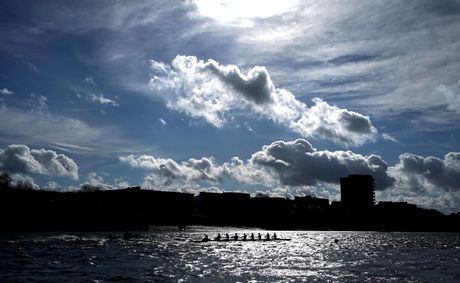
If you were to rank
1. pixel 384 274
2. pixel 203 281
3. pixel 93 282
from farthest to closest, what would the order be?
pixel 384 274
pixel 203 281
pixel 93 282

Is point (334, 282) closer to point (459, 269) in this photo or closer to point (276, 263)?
point (276, 263)

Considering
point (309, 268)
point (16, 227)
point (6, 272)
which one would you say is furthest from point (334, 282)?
point (16, 227)

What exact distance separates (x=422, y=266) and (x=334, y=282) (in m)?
29.1

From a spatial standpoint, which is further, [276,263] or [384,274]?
[276,263]

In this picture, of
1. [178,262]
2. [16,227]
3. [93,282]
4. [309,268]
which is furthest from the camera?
[16,227]

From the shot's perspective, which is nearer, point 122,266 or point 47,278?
point 47,278

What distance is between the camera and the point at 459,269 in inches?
2857

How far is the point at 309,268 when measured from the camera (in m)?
67.4

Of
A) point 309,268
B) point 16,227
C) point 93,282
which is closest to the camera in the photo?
point 93,282

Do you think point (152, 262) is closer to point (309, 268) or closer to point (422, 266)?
point (309, 268)

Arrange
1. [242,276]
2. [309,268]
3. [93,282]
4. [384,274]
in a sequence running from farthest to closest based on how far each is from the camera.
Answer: [309,268]
[384,274]
[242,276]
[93,282]

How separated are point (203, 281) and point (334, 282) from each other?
525 inches

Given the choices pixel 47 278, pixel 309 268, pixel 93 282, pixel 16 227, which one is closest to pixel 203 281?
pixel 93 282

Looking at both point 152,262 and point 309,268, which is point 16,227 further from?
point 309,268
